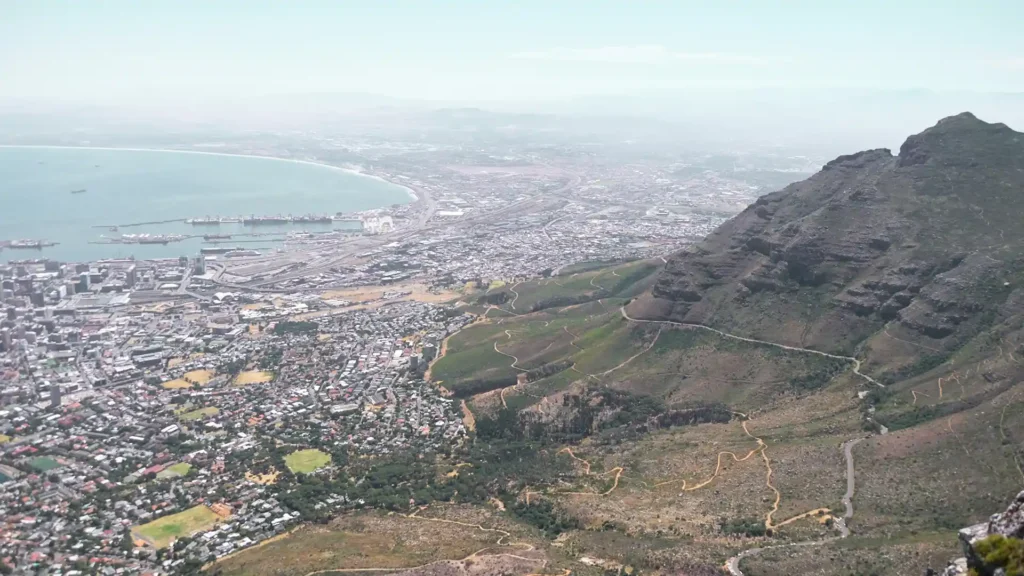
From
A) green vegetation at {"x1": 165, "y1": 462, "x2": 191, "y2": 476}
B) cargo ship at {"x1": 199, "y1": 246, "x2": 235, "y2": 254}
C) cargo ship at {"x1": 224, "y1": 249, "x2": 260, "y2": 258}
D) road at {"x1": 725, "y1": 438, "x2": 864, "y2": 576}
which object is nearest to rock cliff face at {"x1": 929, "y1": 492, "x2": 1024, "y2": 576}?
road at {"x1": 725, "y1": 438, "x2": 864, "y2": 576}

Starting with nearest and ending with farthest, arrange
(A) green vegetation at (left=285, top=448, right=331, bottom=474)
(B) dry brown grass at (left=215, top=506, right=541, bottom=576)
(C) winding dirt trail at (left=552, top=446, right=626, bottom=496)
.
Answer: (B) dry brown grass at (left=215, top=506, right=541, bottom=576) < (C) winding dirt trail at (left=552, top=446, right=626, bottom=496) < (A) green vegetation at (left=285, top=448, right=331, bottom=474)

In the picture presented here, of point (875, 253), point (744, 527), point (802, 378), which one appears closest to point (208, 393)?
point (744, 527)

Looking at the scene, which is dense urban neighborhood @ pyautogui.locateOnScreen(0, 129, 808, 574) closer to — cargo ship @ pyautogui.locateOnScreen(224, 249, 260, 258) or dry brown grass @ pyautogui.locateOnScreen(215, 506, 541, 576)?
cargo ship @ pyautogui.locateOnScreen(224, 249, 260, 258)

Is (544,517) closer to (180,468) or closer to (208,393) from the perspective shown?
(180,468)

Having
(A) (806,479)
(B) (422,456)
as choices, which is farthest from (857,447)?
(B) (422,456)

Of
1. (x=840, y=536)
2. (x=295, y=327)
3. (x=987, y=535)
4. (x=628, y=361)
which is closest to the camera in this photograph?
(x=987, y=535)

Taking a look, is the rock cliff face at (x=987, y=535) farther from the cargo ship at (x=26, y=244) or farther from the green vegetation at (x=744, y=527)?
the cargo ship at (x=26, y=244)

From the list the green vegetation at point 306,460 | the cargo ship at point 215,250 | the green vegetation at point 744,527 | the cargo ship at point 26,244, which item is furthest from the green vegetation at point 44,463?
the cargo ship at point 26,244
